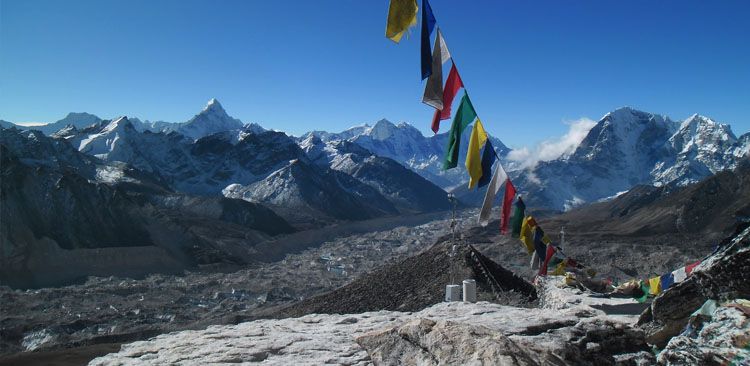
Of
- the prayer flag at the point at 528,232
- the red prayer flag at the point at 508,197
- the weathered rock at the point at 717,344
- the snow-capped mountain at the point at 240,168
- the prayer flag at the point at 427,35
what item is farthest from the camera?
the snow-capped mountain at the point at 240,168

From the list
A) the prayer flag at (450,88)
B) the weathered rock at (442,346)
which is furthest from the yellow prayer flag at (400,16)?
the weathered rock at (442,346)

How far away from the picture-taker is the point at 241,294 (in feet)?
148

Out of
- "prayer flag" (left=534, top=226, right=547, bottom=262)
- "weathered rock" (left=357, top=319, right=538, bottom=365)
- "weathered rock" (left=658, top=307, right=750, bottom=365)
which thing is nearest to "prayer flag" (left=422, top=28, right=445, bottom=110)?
"weathered rock" (left=357, top=319, right=538, bottom=365)

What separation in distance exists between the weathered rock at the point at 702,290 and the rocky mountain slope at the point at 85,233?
5406 centimetres

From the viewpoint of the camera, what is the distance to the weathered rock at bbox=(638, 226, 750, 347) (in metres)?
5.44

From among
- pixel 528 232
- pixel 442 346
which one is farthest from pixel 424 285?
pixel 442 346

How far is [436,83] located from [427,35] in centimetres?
85

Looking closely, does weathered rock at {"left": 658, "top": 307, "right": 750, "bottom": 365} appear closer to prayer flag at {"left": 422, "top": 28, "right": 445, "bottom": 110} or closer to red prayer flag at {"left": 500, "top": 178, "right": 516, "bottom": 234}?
prayer flag at {"left": 422, "top": 28, "right": 445, "bottom": 110}

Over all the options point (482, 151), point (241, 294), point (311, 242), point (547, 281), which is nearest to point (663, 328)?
point (482, 151)

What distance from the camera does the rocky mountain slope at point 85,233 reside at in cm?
5097

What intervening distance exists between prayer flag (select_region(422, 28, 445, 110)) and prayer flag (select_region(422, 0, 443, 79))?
55 mm

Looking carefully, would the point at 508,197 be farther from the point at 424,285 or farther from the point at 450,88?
the point at 424,285

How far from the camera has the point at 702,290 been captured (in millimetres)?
5828

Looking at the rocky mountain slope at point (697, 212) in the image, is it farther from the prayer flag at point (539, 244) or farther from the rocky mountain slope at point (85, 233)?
the prayer flag at point (539, 244)
